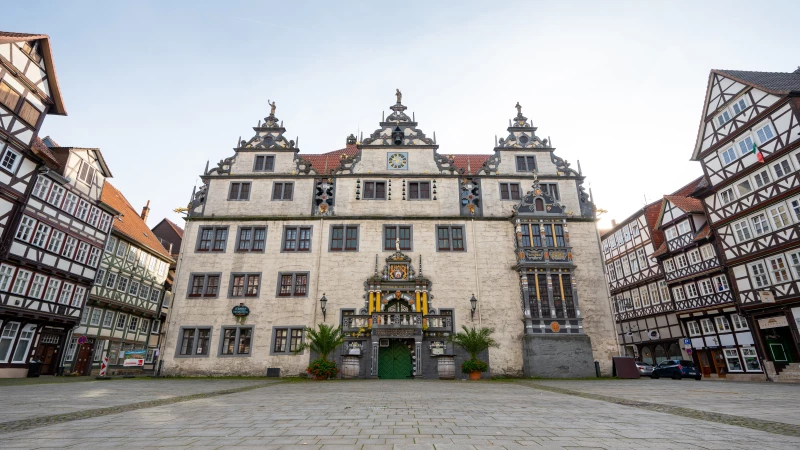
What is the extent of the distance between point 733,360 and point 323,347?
2790 centimetres

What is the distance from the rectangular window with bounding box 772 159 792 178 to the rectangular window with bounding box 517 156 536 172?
13152 millimetres

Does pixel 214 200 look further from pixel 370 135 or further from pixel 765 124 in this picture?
pixel 765 124

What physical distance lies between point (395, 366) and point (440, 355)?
8.84 ft

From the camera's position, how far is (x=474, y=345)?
21969mm

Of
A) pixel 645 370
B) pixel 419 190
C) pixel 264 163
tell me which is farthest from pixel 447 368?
pixel 645 370

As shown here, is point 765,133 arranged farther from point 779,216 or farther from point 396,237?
point 396,237

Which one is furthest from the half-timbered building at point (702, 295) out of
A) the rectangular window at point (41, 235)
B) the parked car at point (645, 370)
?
the rectangular window at point (41, 235)

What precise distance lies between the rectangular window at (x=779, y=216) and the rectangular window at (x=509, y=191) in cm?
1411

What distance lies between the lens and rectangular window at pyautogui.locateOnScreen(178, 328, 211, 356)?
23.4 m

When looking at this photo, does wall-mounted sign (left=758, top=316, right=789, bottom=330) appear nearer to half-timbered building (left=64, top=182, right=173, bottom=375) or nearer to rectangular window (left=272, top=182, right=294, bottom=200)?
rectangular window (left=272, top=182, right=294, bottom=200)

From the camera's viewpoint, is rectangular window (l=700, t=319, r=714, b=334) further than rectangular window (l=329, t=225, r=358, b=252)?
Yes

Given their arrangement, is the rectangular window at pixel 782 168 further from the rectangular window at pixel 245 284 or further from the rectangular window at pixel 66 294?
the rectangular window at pixel 66 294

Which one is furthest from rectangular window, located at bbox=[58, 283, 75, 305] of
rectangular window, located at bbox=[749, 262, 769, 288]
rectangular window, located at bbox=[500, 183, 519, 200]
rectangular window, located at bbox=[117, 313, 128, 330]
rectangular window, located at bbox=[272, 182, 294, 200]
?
rectangular window, located at bbox=[749, 262, 769, 288]

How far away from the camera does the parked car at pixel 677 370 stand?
27.8m
